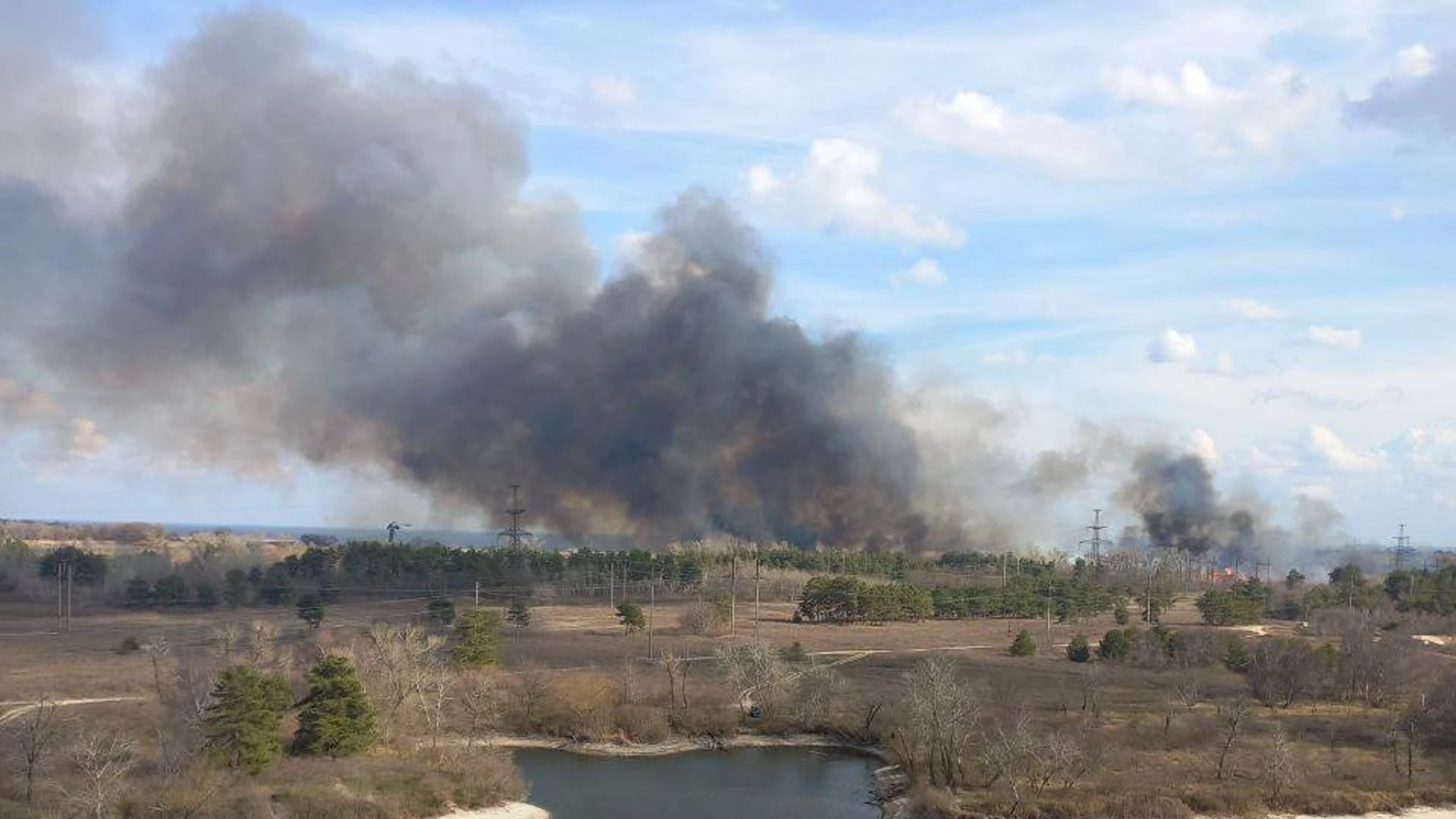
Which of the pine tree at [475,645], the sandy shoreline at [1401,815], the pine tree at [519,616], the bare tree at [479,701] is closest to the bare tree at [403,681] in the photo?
the bare tree at [479,701]

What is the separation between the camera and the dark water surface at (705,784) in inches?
1522

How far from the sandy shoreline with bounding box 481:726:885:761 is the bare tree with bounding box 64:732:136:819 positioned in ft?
46.5

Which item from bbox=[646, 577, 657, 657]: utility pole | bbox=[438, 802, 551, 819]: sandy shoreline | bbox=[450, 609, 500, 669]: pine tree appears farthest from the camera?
bbox=[646, 577, 657, 657]: utility pole

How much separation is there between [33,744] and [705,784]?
19747mm

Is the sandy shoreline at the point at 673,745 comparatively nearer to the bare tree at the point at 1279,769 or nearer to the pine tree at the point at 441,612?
the bare tree at the point at 1279,769

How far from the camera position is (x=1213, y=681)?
5522 cm

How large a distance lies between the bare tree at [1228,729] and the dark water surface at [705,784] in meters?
10.5

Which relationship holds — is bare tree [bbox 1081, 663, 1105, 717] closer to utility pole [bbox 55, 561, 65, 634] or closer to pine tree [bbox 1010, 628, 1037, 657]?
pine tree [bbox 1010, 628, 1037, 657]

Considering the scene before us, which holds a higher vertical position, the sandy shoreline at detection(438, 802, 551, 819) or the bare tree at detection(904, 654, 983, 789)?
the bare tree at detection(904, 654, 983, 789)

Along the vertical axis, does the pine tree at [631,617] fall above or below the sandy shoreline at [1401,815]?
above

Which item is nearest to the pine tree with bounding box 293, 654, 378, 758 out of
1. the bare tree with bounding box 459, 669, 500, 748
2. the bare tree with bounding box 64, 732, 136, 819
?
the bare tree with bounding box 64, 732, 136, 819

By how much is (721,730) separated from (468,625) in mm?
12407

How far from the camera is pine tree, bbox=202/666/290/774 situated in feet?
117

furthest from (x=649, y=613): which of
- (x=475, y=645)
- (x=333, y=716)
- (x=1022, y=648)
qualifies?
(x=333, y=716)
